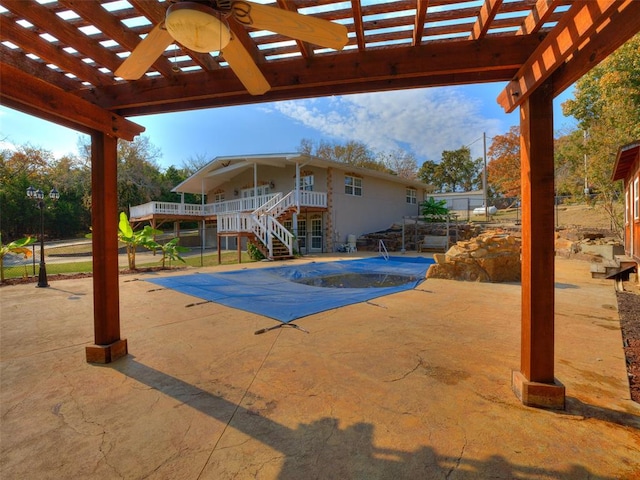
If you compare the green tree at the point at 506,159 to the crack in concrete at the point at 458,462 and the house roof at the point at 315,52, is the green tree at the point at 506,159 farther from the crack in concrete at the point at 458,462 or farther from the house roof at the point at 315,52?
the crack in concrete at the point at 458,462

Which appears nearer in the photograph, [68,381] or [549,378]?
[549,378]

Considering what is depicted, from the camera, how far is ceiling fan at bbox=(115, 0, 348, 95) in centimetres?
165

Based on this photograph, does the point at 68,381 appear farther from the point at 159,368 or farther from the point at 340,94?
the point at 340,94

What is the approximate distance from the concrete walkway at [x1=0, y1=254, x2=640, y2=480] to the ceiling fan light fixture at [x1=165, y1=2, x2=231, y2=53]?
2.42m

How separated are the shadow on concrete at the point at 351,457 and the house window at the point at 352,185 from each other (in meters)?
15.5

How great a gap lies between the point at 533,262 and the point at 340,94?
214 cm

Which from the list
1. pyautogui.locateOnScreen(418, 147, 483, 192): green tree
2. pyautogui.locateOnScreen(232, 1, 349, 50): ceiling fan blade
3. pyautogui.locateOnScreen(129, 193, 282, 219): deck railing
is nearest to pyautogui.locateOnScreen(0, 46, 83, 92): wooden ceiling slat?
pyautogui.locateOnScreen(232, 1, 349, 50): ceiling fan blade

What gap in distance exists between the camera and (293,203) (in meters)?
14.7

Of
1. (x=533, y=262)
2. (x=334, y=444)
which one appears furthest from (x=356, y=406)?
(x=533, y=262)

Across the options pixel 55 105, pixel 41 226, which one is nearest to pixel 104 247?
pixel 55 105

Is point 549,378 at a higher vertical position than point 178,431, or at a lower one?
higher

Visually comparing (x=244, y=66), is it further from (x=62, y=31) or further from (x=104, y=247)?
(x=104, y=247)

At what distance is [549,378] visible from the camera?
7.32 ft

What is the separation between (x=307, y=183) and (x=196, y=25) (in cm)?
1536
